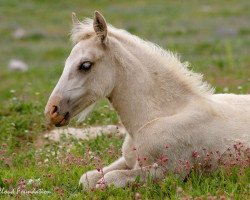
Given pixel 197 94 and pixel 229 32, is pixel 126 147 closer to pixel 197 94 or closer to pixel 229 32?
pixel 197 94

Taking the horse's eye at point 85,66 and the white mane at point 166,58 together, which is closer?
the horse's eye at point 85,66

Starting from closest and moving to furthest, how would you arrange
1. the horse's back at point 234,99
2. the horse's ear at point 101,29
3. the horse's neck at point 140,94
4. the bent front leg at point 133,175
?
the bent front leg at point 133,175, the horse's ear at point 101,29, the horse's neck at point 140,94, the horse's back at point 234,99

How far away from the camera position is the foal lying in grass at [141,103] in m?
9.34

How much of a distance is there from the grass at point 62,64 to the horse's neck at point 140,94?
39.0 inches

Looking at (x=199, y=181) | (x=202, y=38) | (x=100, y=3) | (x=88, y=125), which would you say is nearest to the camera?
(x=199, y=181)

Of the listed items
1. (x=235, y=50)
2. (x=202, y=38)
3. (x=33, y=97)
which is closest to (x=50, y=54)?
(x=202, y=38)

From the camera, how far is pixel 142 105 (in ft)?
31.6

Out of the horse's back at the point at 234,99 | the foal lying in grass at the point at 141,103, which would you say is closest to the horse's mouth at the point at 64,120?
the foal lying in grass at the point at 141,103

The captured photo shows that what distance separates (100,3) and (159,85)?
45299 millimetres

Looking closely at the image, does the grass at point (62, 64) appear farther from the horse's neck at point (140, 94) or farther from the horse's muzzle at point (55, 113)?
the horse's neck at point (140, 94)

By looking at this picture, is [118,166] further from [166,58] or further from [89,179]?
[166,58]

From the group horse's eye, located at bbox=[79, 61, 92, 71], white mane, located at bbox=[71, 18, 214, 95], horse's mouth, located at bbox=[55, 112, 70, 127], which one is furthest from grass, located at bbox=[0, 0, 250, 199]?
horse's eye, located at bbox=[79, 61, 92, 71]

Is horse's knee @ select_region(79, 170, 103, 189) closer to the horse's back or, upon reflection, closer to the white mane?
the white mane

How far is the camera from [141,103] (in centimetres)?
964
